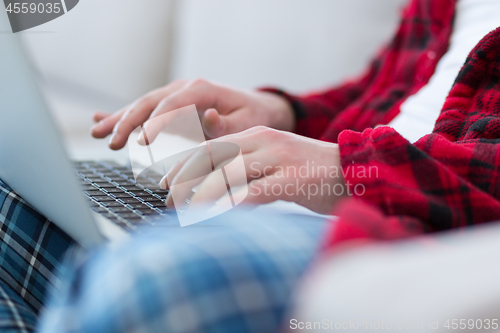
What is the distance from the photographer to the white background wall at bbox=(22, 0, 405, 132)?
3.11 ft

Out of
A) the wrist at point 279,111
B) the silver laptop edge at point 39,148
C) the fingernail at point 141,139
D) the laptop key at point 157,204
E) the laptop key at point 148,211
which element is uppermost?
the silver laptop edge at point 39,148

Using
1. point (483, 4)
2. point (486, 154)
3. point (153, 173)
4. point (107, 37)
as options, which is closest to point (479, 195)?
point (486, 154)

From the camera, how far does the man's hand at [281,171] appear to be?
28cm

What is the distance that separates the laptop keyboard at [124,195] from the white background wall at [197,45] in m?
0.60

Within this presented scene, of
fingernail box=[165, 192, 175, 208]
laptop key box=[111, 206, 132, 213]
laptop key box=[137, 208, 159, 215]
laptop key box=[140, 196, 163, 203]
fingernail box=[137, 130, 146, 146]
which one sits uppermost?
fingernail box=[137, 130, 146, 146]

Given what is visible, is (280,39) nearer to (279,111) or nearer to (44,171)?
(279,111)

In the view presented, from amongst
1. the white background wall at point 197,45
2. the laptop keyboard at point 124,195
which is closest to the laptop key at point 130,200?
the laptop keyboard at point 124,195

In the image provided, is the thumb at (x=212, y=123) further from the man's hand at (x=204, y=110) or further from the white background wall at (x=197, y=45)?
the white background wall at (x=197, y=45)

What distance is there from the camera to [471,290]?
0.17 meters

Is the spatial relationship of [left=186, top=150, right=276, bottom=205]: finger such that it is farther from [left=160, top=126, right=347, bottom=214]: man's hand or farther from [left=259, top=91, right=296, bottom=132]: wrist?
[left=259, top=91, right=296, bottom=132]: wrist

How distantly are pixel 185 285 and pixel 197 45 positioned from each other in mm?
995

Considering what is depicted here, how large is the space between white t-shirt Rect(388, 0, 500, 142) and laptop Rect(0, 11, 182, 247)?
31 cm

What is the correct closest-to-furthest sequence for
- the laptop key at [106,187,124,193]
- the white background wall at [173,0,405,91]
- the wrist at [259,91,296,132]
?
the laptop key at [106,187,124,193] → the wrist at [259,91,296,132] → the white background wall at [173,0,405,91]

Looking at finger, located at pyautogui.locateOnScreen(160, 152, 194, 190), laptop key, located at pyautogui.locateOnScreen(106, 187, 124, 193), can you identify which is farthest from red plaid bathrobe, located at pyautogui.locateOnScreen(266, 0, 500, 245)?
laptop key, located at pyautogui.locateOnScreen(106, 187, 124, 193)
